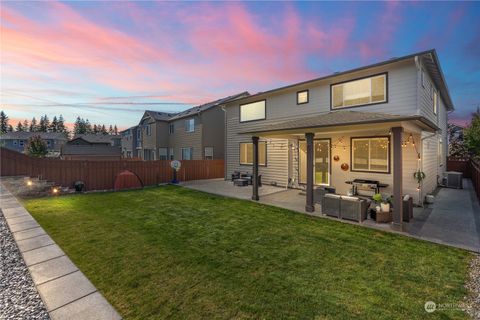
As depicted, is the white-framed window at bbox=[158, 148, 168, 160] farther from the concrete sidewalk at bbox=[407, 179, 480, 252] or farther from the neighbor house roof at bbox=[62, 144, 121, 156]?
the concrete sidewalk at bbox=[407, 179, 480, 252]

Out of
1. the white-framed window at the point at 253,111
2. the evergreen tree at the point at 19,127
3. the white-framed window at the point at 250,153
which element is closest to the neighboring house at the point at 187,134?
the white-framed window at the point at 253,111

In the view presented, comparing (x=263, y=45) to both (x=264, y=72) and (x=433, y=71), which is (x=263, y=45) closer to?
(x=264, y=72)

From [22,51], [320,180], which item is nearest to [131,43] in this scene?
[22,51]

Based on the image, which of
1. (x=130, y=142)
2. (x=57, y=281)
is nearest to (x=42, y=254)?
(x=57, y=281)

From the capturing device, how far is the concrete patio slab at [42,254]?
4039 millimetres

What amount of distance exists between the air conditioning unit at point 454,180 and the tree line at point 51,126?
391ft

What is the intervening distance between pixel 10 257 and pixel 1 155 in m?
10.9

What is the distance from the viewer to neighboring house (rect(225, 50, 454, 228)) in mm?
7105

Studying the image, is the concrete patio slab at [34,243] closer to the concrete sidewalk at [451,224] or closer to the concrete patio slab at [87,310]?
the concrete patio slab at [87,310]

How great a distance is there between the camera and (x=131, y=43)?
12.6 metres

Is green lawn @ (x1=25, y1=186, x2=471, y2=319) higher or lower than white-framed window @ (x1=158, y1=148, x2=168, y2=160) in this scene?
lower

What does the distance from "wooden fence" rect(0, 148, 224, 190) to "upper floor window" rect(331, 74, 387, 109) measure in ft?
35.3

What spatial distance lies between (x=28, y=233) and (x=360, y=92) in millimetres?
12387

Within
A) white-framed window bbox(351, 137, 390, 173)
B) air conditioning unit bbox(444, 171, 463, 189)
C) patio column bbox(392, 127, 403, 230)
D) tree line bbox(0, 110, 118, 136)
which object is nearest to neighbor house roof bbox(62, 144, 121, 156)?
white-framed window bbox(351, 137, 390, 173)
